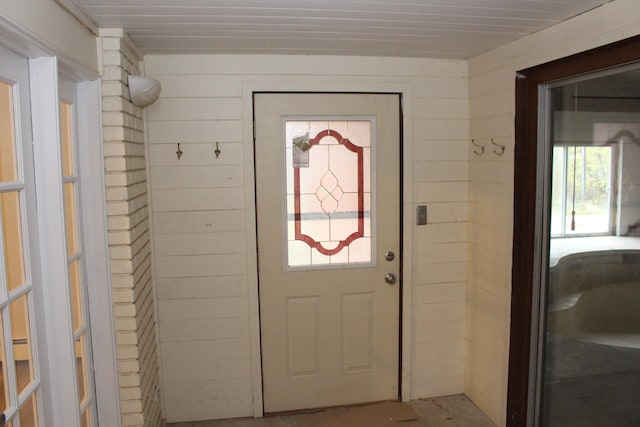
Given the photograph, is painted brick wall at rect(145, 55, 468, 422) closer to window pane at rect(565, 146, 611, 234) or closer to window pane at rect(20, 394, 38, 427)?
window pane at rect(565, 146, 611, 234)

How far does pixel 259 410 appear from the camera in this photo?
3129 millimetres

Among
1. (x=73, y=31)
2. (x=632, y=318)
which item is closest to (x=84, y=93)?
(x=73, y=31)

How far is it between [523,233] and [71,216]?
7.23 feet

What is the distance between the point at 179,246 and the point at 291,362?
991 mm

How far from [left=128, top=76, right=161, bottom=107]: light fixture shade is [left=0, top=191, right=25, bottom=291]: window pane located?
95cm

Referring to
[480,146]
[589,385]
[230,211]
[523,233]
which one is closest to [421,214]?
[480,146]

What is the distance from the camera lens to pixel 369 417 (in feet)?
10.2

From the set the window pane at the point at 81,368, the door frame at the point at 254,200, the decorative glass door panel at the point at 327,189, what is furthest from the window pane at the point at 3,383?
the decorative glass door panel at the point at 327,189

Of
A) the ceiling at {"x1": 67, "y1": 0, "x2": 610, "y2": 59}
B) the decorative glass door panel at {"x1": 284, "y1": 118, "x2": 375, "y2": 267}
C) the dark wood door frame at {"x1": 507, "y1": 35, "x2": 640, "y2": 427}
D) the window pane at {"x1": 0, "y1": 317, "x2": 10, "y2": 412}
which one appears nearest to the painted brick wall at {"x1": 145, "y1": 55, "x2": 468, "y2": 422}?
the ceiling at {"x1": 67, "y1": 0, "x2": 610, "y2": 59}

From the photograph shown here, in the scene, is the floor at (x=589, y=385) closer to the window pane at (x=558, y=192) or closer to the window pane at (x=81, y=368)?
the window pane at (x=558, y=192)

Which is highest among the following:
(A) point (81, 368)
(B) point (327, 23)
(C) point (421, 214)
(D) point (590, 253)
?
(B) point (327, 23)

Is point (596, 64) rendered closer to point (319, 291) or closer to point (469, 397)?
point (319, 291)

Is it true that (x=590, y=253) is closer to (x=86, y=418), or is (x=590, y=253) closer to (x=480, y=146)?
(x=480, y=146)

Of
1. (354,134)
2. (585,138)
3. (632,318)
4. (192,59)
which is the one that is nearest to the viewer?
(632,318)
